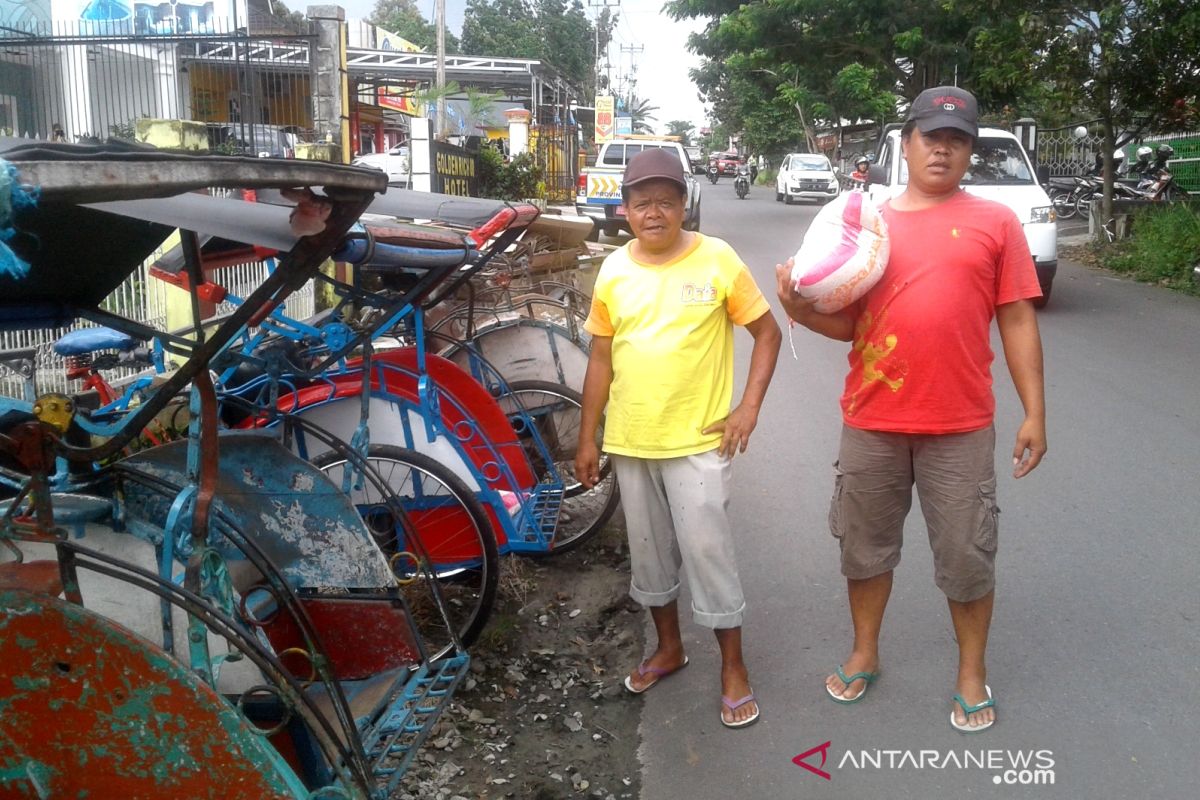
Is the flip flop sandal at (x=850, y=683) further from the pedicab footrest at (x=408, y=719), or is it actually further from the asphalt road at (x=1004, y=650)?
the pedicab footrest at (x=408, y=719)

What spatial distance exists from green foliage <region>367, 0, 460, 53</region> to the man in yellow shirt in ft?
141

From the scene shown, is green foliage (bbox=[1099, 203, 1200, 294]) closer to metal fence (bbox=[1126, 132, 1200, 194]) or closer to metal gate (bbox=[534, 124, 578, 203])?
metal fence (bbox=[1126, 132, 1200, 194])

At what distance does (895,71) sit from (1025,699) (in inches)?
782

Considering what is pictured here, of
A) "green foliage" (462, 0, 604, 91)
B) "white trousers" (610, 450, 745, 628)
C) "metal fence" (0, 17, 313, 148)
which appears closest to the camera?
"white trousers" (610, 450, 745, 628)

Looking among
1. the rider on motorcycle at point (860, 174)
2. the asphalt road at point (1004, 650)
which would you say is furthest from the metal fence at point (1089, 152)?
the asphalt road at point (1004, 650)

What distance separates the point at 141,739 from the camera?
73.6 inches

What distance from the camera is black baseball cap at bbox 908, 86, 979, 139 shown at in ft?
9.56

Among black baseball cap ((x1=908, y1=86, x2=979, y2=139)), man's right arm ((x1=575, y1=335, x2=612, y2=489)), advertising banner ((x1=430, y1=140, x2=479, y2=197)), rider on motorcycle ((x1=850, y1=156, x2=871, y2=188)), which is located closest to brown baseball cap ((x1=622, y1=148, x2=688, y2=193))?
man's right arm ((x1=575, y1=335, x2=612, y2=489))

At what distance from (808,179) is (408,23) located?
31232 millimetres

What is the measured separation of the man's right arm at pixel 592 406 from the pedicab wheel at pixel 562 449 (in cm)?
123

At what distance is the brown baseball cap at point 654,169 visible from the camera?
3072mm

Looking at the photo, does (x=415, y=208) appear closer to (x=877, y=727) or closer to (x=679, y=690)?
(x=679, y=690)

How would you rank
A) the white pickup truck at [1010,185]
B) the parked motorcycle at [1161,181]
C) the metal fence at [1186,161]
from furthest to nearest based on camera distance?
the metal fence at [1186,161]
the parked motorcycle at [1161,181]
the white pickup truck at [1010,185]

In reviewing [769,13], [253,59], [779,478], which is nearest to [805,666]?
[779,478]
